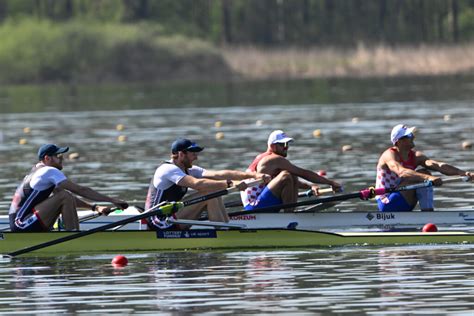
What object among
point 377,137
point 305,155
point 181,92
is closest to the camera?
point 305,155

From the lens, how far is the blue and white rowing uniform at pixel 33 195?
1605cm

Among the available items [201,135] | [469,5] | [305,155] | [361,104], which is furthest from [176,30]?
[305,155]

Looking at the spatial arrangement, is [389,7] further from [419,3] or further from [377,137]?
[377,137]

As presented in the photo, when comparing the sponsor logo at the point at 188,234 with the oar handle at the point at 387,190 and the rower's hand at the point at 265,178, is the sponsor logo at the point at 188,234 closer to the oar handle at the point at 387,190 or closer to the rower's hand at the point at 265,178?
the rower's hand at the point at 265,178

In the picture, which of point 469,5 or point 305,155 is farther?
point 469,5

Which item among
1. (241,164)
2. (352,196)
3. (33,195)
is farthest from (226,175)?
(241,164)

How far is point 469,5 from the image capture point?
302 feet

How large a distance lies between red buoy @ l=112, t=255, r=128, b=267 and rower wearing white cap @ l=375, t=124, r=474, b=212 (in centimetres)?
411

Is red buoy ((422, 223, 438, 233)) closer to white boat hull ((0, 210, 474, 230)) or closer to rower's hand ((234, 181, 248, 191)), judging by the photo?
white boat hull ((0, 210, 474, 230))

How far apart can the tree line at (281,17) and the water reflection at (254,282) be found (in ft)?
218

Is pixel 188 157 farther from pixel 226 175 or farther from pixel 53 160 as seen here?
pixel 53 160

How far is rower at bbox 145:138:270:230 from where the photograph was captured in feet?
53.3

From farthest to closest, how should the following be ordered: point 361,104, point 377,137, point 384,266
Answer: point 361,104, point 377,137, point 384,266

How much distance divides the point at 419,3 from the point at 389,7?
3338 millimetres
